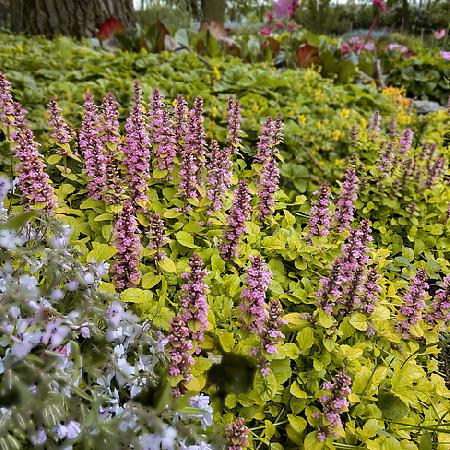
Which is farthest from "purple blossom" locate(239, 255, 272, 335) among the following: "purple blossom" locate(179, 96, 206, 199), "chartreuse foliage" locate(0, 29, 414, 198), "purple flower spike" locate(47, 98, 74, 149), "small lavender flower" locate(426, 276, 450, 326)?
"chartreuse foliage" locate(0, 29, 414, 198)

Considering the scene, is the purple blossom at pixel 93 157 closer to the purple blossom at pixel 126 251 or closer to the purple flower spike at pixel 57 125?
the purple flower spike at pixel 57 125

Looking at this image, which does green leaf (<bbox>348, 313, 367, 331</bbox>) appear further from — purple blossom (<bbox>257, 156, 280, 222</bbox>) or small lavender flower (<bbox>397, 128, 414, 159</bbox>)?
small lavender flower (<bbox>397, 128, 414, 159</bbox>)

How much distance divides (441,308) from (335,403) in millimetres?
695

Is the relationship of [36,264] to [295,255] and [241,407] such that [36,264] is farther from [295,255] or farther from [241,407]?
[295,255]

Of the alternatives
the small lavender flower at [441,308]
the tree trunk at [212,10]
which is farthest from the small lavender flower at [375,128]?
the tree trunk at [212,10]

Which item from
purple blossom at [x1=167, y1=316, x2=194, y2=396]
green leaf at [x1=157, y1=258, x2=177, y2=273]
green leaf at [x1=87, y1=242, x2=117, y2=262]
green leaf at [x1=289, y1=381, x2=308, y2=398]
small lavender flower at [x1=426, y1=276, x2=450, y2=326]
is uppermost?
green leaf at [x1=87, y1=242, x2=117, y2=262]

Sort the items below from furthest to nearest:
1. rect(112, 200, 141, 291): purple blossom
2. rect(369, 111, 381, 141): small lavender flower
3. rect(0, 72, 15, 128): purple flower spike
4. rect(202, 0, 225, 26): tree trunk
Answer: rect(202, 0, 225, 26): tree trunk → rect(369, 111, 381, 141): small lavender flower → rect(0, 72, 15, 128): purple flower spike → rect(112, 200, 141, 291): purple blossom

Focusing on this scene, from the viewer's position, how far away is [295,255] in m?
2.16

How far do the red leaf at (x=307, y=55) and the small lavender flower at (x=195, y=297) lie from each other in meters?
4.40

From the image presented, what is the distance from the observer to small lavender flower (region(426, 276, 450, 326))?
A: 74.8 inches

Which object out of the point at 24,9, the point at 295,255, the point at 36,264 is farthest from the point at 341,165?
the point at 24,9

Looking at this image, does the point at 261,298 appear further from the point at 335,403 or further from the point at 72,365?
the point at 72,365

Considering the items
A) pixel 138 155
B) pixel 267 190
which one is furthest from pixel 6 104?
pixel 267 190

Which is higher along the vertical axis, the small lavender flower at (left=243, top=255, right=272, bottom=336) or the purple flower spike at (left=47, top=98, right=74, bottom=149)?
the purple flower spike at (left=47, top=98, right=74, bottom=149)
